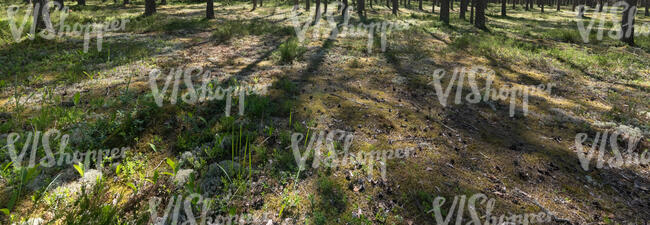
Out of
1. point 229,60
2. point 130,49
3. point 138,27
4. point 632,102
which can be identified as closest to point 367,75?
point 229,60

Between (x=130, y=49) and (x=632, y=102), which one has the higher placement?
(x=130, y=49)

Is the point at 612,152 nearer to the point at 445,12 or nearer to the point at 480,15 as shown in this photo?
the point at 480,15

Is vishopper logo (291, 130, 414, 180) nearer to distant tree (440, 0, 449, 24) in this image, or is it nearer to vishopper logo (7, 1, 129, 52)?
vishopper logo (7, 1, 129, 52)

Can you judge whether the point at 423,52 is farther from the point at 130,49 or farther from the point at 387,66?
the point at 130,49

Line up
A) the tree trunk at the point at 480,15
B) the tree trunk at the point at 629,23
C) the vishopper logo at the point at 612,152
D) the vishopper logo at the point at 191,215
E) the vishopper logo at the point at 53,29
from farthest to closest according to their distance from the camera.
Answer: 1. the tree trunk at the point at 480,15
2. the tree trunk at the point at 629,23
3. the vishopper logo at the point at 53,29
4. the vishopper logo at the point at 612,152
5. the vishopper logo at the point at 191,215

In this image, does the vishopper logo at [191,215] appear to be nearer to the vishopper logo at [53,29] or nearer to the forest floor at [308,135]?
the forest floor at [308,135]

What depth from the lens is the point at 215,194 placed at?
3449 mm

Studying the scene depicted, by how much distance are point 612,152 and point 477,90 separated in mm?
2730

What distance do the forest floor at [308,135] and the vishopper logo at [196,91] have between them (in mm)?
118

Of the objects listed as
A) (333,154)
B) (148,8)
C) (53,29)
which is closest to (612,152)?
(333,154)

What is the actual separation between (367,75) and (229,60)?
3.89 meters

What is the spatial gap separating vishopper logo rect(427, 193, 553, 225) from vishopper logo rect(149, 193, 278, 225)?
6.16ft

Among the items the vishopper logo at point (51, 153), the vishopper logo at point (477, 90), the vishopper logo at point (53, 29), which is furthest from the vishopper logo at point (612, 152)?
the vishopper logo at point (53, 29)

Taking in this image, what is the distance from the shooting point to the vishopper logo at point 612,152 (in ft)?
14.6
